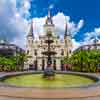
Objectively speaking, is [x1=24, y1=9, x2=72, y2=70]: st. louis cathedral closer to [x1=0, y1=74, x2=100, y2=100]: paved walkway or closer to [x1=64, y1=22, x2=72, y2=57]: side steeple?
[x1=64, y1=22, x2=72, y2=57]: side steeple

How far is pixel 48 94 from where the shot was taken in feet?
33.8

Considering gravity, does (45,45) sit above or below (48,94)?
above

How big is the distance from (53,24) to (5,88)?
75.0m

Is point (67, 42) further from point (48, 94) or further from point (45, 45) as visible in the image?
point (48, 94)

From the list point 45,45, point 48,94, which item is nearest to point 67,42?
point 45,45

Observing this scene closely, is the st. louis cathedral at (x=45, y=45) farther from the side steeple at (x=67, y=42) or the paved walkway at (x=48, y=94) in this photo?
the paved walkway at (x=48, y=94)

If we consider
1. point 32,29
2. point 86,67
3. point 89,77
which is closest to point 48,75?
point 89,77

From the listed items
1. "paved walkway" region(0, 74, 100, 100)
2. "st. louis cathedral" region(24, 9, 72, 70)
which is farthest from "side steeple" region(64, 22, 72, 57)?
"paved walkway" region(0, 74, 100, 100)

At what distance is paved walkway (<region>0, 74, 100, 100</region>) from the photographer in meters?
9.92

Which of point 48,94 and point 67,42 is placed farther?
point 67,42

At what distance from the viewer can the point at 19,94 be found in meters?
10.2

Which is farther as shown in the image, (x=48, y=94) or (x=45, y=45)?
(x=45, y=45)

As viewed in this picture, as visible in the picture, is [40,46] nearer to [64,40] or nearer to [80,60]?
[64,40]

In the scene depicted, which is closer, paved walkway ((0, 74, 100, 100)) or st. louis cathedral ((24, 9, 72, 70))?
paved walkway ((0, 74, 100, 100))
